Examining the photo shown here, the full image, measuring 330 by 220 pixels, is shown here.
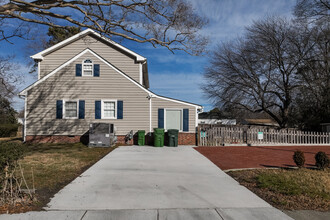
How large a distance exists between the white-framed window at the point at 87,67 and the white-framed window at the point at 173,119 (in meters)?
5.61

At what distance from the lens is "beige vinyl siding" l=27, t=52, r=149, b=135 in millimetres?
15336

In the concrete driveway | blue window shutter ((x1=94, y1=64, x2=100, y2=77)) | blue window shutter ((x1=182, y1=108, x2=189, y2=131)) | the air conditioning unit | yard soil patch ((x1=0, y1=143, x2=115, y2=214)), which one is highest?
blue window shutter ((x1=94, y1=64, x2=100, y2=77))

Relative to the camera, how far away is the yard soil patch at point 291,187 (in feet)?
15.9

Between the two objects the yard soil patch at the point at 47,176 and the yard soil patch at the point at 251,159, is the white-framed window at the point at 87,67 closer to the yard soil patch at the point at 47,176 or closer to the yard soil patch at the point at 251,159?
the yard soil patch at the point at 47,176

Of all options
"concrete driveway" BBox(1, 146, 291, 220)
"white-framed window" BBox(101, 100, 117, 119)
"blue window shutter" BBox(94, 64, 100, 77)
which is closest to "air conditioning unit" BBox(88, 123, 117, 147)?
"white-framed window" BBox(101, 100, 117, 119)

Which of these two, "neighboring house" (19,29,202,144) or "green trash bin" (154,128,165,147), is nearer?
"green trash bin" (154,128,165,147)

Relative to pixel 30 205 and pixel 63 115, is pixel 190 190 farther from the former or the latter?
pixel 63 115

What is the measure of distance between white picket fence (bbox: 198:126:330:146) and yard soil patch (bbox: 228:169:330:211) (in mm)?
8232

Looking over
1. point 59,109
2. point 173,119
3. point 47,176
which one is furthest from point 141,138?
point 47,176

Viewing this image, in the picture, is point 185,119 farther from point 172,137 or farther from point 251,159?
point 251,159

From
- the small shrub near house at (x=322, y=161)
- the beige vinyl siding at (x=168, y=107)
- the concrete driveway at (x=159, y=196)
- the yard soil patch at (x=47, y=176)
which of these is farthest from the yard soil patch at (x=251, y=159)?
the yard soil patch at (x=47, y=176)

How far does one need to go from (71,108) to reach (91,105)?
52.6 inches

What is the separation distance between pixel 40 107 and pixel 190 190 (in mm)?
13050

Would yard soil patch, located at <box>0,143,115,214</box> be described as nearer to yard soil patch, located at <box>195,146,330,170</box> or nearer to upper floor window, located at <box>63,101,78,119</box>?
yard soil patch, located at <box>195,146,330,170</box>
